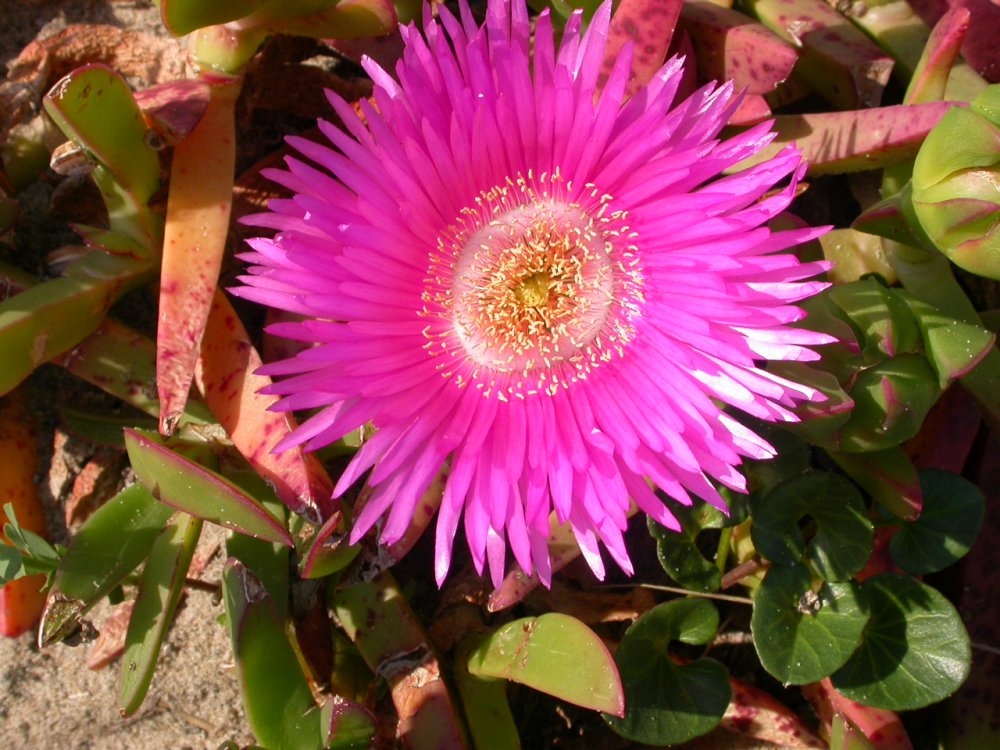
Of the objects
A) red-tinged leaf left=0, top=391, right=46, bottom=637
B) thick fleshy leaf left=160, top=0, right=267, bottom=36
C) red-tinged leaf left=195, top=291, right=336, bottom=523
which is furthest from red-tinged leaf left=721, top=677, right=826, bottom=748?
thick fleshy leaf left=160, top=0, right=267, bottom=36

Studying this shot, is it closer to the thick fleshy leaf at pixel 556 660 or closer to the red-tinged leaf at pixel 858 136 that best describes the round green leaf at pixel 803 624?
the thick fleshy leaf at pixel 556 660

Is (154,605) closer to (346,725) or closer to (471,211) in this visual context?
(346,725)

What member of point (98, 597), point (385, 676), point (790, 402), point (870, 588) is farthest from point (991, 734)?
point (98, 597)

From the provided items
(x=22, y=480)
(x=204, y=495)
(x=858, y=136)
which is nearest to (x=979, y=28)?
(x=858, y=136)

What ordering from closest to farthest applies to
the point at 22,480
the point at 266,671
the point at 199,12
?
the point at 199,12
the point at 266,671
the point at 22,480

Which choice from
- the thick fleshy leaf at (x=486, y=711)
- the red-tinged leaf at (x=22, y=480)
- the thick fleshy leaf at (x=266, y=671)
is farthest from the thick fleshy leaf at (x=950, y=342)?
the red-tinged leaf at (x=22, y=480)
